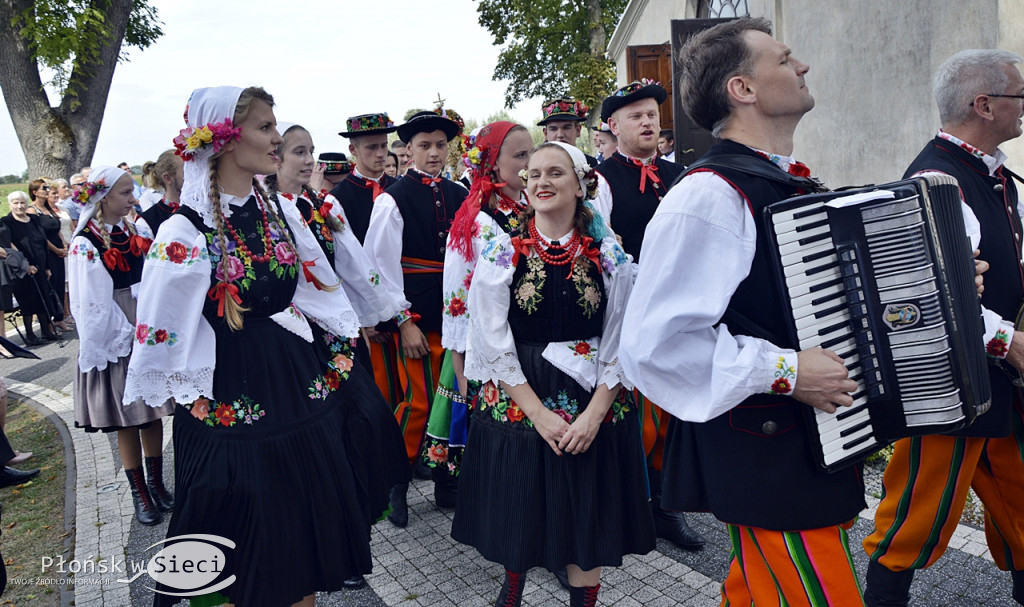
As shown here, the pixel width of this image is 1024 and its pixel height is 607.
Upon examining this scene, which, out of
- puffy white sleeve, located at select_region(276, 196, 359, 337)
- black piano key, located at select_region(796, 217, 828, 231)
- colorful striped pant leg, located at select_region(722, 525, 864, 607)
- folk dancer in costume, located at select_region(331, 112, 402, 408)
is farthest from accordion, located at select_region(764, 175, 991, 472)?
folk dancer in costume, located at select_region(331, 112, 402, 408)

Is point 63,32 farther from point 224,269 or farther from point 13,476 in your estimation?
point 224,269

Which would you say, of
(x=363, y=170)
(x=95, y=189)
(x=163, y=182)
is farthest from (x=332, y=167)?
(x=95, y=189)

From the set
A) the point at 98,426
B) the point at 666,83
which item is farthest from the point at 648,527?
the point at 666,83

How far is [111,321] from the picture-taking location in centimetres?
465

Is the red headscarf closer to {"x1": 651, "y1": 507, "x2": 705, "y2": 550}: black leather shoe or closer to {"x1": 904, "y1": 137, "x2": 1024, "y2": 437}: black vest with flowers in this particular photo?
{"x1": 651, "y1": 507, "x2": 705, "y2": 550}: black leather shoe

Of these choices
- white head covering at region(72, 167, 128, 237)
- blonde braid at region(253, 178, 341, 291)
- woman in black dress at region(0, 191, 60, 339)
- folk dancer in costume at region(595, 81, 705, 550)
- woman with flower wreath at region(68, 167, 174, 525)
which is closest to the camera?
blonde braid at region(253, 178, 341, 291)

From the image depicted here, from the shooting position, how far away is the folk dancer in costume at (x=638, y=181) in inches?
170

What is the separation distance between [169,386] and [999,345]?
3.02 metres

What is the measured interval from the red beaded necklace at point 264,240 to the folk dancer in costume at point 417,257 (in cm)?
160

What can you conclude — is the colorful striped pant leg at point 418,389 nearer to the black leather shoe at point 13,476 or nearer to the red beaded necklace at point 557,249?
the red beaded necklace at point 557,249

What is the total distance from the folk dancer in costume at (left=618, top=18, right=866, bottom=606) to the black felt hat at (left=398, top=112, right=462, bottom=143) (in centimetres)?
292

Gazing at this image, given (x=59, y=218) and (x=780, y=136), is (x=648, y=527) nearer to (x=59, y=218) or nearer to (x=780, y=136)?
(x=780, y=136)

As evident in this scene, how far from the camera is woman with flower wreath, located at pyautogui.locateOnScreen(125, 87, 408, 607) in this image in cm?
268

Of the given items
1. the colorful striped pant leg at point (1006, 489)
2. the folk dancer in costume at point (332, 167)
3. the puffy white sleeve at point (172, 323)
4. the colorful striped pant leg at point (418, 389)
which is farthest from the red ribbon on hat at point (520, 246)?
the folk dancer in costume at point (332, 167)
